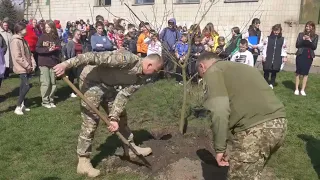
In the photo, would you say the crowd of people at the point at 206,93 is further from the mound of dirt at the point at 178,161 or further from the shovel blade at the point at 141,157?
the mound of dirt at the point at 178,161

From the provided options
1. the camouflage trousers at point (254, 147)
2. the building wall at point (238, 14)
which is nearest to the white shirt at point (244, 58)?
the building wall at point (238, 14)

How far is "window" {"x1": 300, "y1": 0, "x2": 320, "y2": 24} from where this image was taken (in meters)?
14.0

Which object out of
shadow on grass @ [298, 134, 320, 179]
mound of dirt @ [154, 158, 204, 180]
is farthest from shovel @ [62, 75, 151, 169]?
shadow on grass @ [298, 134, 320, 179]

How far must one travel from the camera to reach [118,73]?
4664mm

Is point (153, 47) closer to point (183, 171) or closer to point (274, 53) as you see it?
point (274, 53)

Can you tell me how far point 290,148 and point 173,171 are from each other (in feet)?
7.35

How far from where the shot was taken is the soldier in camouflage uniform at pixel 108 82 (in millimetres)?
4453

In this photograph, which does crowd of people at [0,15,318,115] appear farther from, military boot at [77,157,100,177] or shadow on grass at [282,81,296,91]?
military boot at [77,157,100,177]

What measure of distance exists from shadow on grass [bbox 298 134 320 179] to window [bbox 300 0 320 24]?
9.11m

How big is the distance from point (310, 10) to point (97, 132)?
1098cm

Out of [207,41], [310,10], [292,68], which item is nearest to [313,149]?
[207,41]

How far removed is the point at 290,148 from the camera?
234 inches

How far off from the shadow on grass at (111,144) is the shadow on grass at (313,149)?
257 cm

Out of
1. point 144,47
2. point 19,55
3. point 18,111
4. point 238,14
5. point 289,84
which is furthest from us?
point 238,14
